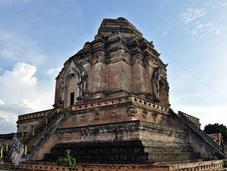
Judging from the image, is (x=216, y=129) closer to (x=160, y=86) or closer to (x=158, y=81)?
(x=160, y=86)

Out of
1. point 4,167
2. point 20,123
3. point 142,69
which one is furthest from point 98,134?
point 20,123

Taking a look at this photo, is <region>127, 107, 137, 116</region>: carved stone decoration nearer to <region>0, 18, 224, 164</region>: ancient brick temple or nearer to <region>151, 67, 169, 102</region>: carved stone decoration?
<region>0, 18, 224, 164</region>: ancient brick temple

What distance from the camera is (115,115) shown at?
17734mm

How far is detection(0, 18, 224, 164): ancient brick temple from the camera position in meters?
15.0

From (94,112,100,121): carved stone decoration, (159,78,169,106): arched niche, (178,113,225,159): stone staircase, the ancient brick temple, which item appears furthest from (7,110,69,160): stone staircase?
(159,78,169,106): arched niche

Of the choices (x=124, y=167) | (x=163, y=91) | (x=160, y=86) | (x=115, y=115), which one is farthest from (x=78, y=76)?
(x=124, y=167)

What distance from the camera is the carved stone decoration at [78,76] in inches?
949

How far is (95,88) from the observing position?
2302 centimetres

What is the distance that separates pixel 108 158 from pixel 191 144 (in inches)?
345

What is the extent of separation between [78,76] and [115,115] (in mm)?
8452

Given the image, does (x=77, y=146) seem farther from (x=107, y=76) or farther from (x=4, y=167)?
(x=107, y=76)

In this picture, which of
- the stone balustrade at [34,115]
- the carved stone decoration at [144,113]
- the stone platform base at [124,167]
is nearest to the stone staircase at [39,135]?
the stone platform base at [124,167]

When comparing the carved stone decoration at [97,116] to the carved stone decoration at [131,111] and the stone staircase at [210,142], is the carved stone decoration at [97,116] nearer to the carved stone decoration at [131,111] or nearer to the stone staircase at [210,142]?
the carved stone decoration at [131,111]

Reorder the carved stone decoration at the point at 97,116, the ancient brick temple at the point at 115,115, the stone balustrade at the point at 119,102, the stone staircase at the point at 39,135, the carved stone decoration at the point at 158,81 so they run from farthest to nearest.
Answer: the carved stone decoration at the point at 158,81 < the carved stone decoration at the point at 97,116 < the stone balustrade at the point at 119,102 < the stone staircase at the point at 39,135 < the ancient brick temple at the point at 115,115
